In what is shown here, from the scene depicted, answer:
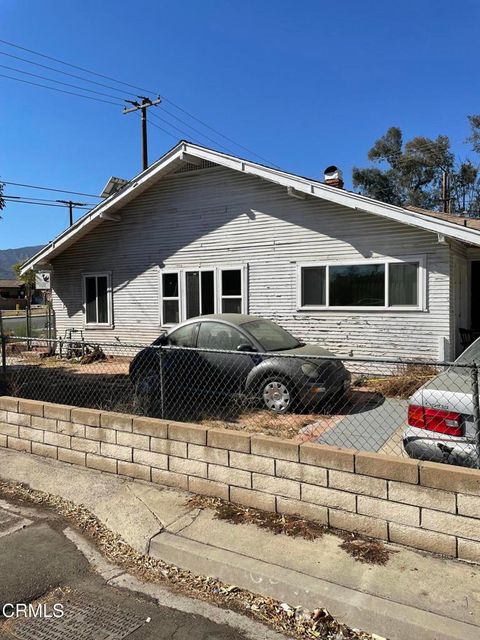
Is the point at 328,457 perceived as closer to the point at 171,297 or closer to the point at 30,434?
the point at 30,434

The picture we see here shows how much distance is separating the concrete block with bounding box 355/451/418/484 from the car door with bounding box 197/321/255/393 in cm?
375

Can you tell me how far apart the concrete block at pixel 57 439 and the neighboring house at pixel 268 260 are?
7119 mm

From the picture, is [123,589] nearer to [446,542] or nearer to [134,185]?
[446,542]

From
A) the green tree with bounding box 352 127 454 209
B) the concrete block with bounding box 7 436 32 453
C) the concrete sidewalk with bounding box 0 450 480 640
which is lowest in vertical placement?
the concrete sidewalk with bounding box 0 450 480 640

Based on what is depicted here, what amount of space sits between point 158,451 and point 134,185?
32.0ft

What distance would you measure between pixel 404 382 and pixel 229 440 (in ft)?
15.9

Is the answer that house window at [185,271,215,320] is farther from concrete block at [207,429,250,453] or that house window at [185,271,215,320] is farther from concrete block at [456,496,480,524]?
concrete block at [456,496,480,524]

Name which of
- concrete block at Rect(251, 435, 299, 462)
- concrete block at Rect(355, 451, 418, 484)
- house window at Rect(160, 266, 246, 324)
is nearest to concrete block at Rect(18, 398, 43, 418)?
concrete block at Rect(251, 435, 299, 462)

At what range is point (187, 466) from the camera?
440 cm

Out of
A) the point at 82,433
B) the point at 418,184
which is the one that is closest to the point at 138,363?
the point at 82,433

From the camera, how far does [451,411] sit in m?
3.60

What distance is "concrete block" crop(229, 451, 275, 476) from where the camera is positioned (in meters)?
3.96

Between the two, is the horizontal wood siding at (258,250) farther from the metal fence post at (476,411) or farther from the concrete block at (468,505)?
the concrete block at (468,505)

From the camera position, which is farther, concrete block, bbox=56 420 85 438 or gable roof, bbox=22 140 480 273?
gable roof, bbox=22 140 480 273
